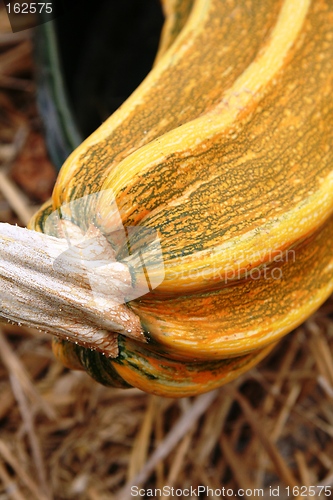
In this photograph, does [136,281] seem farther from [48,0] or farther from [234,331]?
[48,0]

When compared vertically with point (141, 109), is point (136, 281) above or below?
below

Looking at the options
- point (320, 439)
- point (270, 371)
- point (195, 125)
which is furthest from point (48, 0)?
point (320, 439)

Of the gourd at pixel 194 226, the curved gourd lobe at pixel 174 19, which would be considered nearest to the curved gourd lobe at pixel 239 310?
the gourd at pixel 194 226

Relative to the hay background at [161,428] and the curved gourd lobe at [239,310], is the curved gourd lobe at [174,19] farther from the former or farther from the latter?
the hay background at [161,428]

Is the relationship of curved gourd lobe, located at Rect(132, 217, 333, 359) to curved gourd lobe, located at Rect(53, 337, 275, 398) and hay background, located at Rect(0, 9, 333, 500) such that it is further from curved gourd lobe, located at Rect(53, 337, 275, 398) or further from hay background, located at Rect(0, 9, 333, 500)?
hay background, located at Rect(0, 9, 333, 500)

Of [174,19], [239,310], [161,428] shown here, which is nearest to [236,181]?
[239,310]

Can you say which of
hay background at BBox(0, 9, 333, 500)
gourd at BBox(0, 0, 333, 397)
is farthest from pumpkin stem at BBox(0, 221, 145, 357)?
hay background at BBox(0, 9, 333, 500)

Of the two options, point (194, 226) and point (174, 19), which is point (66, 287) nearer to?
point (194, 226)
